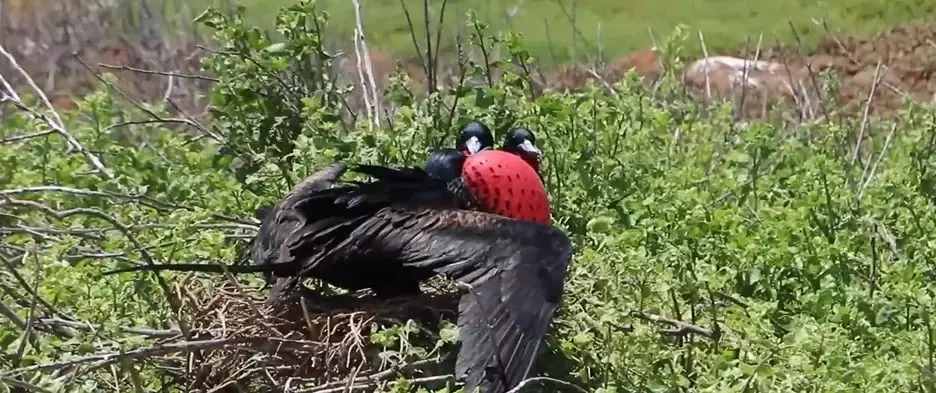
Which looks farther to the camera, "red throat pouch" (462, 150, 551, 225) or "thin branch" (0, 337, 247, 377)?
"red throat pouch" (462, 150, 551, 225)

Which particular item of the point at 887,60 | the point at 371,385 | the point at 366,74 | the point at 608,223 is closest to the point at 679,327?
the point at 608,223

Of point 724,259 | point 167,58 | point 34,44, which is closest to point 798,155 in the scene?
point 724,259

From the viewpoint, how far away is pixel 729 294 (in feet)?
10.8

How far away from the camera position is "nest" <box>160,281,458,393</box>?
112 inches

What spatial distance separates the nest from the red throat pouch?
0.67 ft

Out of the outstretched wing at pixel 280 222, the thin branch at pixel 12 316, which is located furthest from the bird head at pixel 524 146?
the thin branch at pixel 12 316

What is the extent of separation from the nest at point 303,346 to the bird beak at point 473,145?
0.43 metres

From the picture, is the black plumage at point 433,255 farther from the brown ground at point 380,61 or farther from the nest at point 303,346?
the brown ground at point 380,61

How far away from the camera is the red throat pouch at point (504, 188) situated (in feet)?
10.3

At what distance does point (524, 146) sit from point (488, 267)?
633 millimetres

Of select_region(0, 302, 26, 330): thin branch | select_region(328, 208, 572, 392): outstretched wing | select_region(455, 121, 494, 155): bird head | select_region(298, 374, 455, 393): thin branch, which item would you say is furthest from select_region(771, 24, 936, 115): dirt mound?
select_region(0, 302, 26, 330): thin branch

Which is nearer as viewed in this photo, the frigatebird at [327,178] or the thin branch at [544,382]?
the thin branch at [544,382]

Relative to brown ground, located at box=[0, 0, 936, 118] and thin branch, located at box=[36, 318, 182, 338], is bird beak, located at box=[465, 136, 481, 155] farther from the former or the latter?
brown ground, located at box=[0, 0, 936, 118]

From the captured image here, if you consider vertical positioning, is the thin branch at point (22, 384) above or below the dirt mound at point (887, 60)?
above
